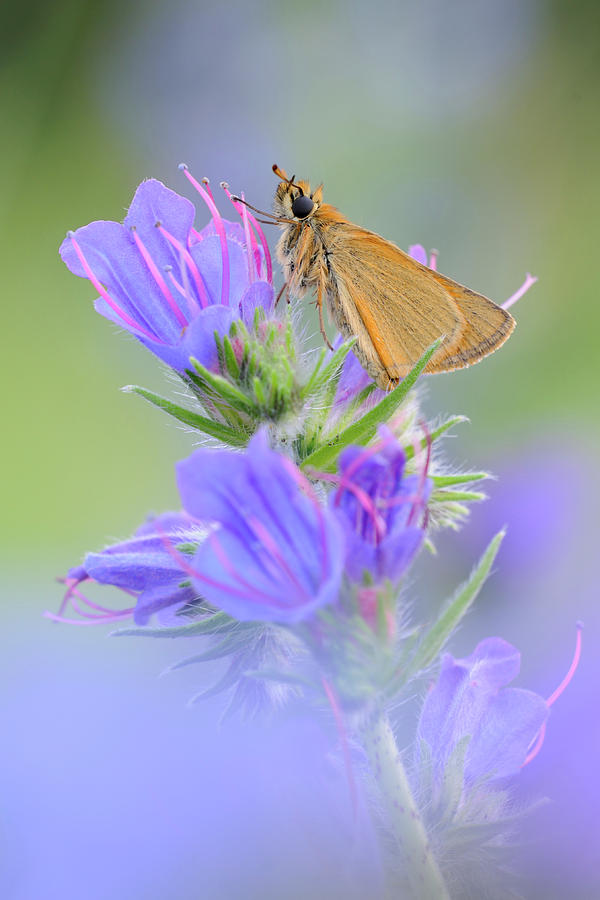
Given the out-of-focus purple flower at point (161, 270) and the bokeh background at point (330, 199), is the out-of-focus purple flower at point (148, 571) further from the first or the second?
the bokeh background at point (330, 199)

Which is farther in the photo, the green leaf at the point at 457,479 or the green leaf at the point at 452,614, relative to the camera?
the green leaf at the point at 457,479

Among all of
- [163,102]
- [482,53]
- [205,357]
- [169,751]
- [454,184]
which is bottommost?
→ [169,751]

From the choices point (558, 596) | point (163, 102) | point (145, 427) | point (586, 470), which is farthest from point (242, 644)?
point (163, 102)

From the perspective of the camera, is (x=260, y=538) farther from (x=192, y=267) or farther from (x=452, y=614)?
(x=192, y=267)

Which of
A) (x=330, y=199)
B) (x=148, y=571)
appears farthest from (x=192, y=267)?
(x=330, y=199)

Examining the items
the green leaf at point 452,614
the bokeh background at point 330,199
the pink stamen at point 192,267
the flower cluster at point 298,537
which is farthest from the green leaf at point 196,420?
the bokeh background at point 330,199

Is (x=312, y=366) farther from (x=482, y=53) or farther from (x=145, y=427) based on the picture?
(x=482, y=53)

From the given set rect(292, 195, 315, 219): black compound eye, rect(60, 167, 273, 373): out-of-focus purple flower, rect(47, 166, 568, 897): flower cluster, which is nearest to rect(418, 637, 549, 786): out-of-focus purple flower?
rect(47, 166, 568, 897): flower cluster

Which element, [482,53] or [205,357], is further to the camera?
[482,53]
